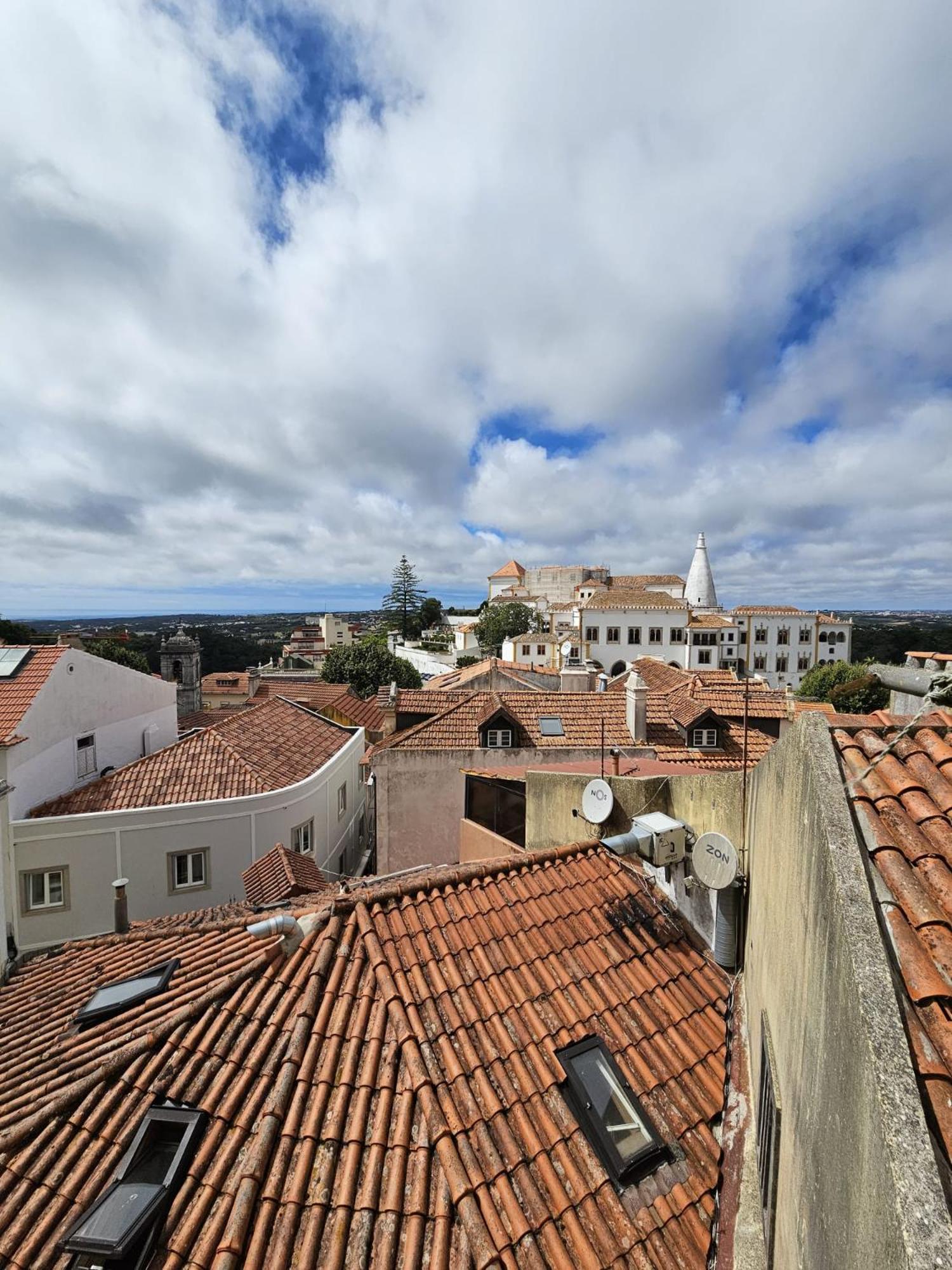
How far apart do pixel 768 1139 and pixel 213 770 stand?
15215mm

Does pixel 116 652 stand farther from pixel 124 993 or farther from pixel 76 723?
pixel 124 993

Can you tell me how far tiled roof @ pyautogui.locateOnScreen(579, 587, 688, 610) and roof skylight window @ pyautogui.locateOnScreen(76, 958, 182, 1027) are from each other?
60.3 meters

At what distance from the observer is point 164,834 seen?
1398 centimetres

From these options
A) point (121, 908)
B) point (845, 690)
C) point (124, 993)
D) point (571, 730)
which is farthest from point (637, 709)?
point (845, 690)

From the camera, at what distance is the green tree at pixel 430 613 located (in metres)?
99.6

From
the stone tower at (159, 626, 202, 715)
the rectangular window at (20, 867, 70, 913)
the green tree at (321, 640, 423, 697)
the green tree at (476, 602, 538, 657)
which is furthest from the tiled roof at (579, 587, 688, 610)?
the rectangular window at (20, 867, 70, 913)

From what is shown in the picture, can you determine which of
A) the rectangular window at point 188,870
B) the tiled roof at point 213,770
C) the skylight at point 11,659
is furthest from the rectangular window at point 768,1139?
the skylight at point 11,659

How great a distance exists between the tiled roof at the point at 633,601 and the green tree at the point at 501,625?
1410cm

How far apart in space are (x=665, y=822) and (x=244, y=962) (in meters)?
5.09

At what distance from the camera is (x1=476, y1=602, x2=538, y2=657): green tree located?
252 ft

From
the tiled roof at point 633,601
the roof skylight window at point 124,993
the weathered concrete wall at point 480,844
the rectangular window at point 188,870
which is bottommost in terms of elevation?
the rectangular window at point 188,870

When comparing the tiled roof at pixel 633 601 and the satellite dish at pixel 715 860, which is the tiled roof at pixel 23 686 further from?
the tiled roof at pixel 633 601

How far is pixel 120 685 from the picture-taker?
1767 cm

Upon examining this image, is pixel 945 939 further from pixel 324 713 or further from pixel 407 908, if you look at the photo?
pixel 324 713
